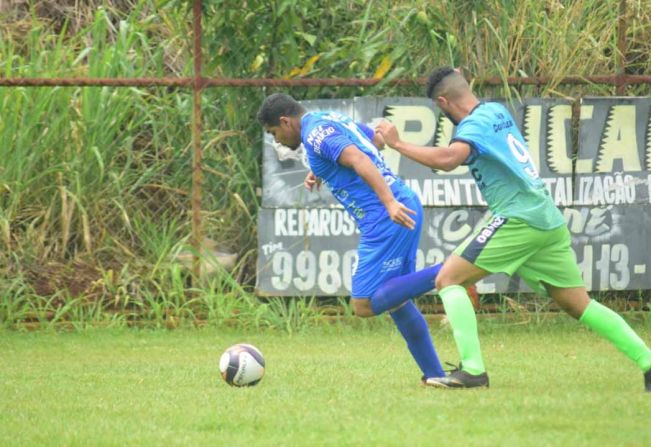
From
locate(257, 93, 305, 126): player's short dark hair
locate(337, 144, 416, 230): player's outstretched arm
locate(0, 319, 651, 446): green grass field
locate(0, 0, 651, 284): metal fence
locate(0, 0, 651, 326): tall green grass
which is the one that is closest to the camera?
locate(0, 319, 651, 446): green grass field

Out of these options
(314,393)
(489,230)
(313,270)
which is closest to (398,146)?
(489,230)

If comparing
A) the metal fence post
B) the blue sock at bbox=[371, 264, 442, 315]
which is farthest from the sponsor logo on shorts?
the metal fence post

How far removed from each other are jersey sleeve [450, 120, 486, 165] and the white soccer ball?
1759 millimetres

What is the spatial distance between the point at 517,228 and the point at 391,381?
1.35 metres

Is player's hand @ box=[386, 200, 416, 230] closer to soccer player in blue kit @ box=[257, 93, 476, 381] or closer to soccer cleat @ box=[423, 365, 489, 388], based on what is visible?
soccer player in blue kit @ box=[257, 93, 476, 381]

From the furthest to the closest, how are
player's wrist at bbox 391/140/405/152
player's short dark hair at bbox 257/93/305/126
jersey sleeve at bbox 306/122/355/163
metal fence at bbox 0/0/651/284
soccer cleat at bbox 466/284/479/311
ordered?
1. metal fence at bbox 0/0/651/284
2. soccer cleat at bbox 466/284/479/311
3. player's short dark hair at bbox 257/93/305/126
4. jersey sleeve at bbox 306/122/355/163
5. player's wrist at bbox 391/140/405/152

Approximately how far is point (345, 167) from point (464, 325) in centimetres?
126

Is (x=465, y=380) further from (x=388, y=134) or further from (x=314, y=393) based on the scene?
(x=388, y=134)

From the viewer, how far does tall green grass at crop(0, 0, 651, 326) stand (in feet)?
36.6

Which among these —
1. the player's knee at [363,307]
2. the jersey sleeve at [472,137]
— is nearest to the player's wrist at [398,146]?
the jersey sleeve at [472,137]

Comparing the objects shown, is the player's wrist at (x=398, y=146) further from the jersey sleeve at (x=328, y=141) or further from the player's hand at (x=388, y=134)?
the jersey sleeve at (x=328, y=141)

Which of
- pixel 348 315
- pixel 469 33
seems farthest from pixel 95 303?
pixel 469 33

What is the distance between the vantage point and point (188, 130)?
11.8m

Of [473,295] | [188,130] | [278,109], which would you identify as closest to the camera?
[278,109]
